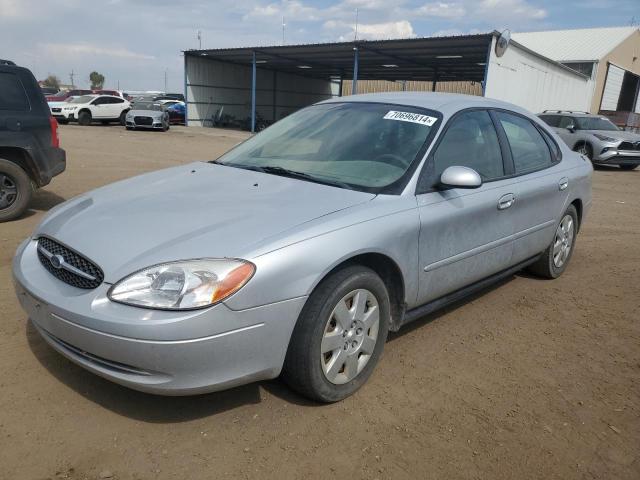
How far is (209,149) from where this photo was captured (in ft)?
58.5

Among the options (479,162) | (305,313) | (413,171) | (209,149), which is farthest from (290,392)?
(209,149)

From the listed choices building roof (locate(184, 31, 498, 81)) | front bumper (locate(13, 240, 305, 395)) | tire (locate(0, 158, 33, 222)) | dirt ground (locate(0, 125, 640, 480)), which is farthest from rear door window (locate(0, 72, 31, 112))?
building roof (locate(184, 31, 498, 81))

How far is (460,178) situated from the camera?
307 centimetres

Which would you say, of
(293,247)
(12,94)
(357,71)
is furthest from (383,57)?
A: (293,247)

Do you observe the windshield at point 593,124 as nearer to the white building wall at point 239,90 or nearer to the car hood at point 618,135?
the car hood at point 618,135

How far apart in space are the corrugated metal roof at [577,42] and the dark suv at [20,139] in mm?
37656

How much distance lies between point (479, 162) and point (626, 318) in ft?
6.00

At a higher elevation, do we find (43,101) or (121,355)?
(43,101)

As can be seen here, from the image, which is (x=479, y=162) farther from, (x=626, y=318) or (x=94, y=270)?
(x=94, y=270)

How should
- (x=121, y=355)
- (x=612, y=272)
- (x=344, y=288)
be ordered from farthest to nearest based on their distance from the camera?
(x=612, y=272) → (x=344, y=288) → (x=121, y=355)

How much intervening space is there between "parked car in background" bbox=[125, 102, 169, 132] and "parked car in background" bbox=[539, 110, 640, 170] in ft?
55.7

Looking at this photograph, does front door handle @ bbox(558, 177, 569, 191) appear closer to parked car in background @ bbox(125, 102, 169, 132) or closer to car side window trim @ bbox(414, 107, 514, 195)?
car side window trim @ bbox(414, 107, 514, 195)

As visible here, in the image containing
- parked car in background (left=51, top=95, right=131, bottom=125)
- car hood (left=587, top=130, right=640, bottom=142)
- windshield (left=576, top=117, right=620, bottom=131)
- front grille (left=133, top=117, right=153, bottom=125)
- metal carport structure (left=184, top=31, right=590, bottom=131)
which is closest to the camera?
car hood (left=587, top=130, right=640, bottom=142)

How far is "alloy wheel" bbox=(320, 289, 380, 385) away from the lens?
105 inches
